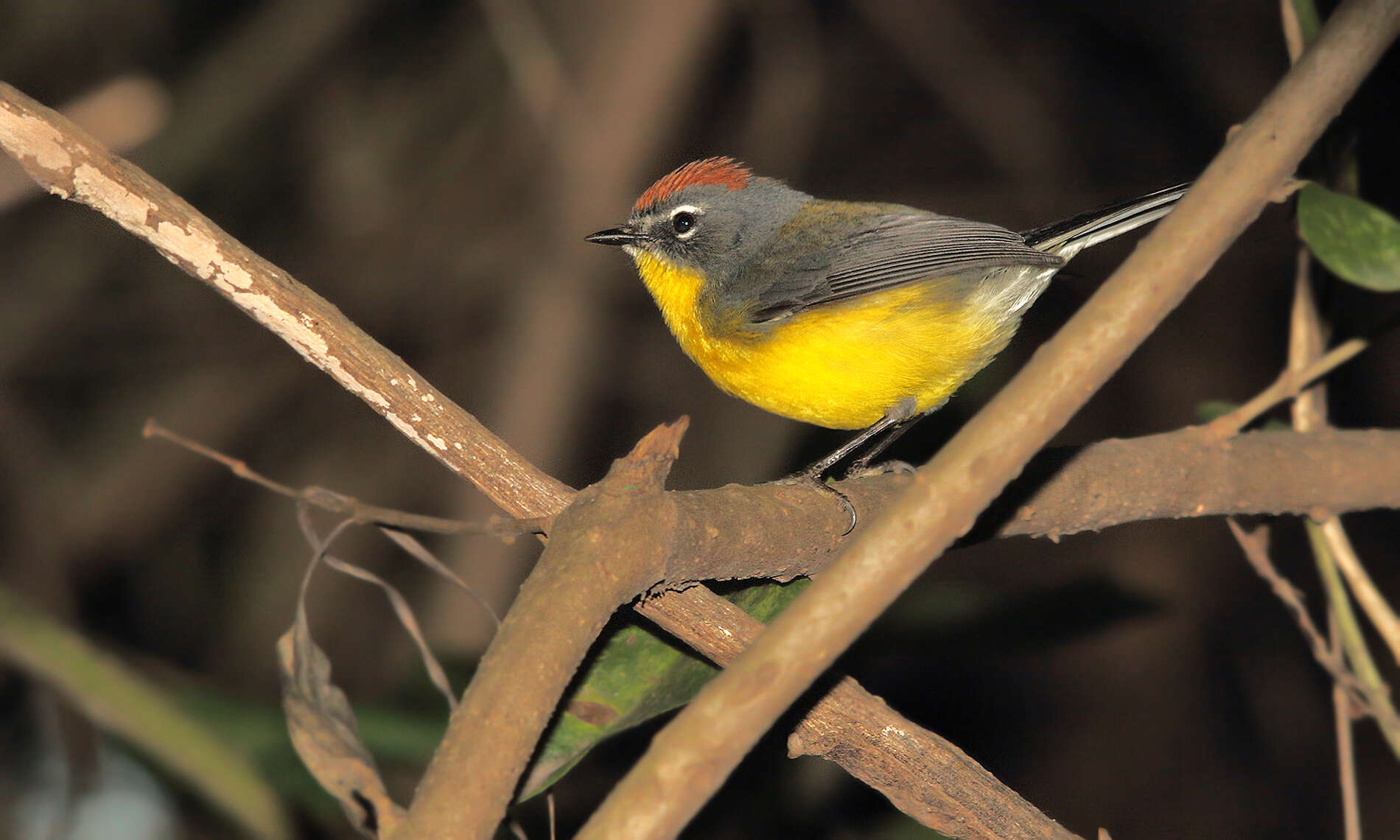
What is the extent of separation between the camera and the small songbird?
129 inches

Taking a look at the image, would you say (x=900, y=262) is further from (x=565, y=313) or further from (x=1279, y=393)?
(x=565, y=313)

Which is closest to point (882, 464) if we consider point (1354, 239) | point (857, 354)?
point (857, 354)

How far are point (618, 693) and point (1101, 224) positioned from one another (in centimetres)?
183

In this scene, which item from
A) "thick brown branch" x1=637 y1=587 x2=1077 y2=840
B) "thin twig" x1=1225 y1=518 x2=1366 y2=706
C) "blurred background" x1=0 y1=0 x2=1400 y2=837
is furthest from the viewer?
"blurred background" x1=0 y1=0 x2=1400 y2=837

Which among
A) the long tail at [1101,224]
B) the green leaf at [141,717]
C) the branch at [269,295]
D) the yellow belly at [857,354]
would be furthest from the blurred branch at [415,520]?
the long tail at [1101,224]

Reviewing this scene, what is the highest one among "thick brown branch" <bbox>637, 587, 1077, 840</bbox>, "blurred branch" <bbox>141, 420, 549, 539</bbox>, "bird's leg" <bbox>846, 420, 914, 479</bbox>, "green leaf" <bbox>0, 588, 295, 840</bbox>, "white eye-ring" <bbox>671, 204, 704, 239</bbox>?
"white eye-ring" <bbox>671, 204, 704, 239</bbox>

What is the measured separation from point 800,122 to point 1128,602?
13.8 feet

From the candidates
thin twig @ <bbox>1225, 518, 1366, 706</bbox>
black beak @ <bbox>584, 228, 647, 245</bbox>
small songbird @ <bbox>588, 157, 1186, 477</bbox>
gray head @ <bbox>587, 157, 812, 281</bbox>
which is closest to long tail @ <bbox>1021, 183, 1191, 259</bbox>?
small songbird @ <bbox>588, 157, 1186, 477</bbox>

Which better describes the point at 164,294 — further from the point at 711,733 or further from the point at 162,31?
the point at 711,733

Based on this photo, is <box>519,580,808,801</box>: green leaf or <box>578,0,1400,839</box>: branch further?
<box>519,580,808,801</box>: green leaf

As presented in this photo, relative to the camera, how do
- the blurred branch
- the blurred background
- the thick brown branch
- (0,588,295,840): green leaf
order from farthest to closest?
the blurred background
(0,588,295,840): green leaf
the thick brown branch
the blurred branch

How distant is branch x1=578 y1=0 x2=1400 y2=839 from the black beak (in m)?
2.25

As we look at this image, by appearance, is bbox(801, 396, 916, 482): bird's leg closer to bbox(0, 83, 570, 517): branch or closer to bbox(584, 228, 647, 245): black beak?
bbox(584, 228, 647, 245): black beak

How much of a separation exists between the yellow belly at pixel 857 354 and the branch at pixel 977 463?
57.2 inches
